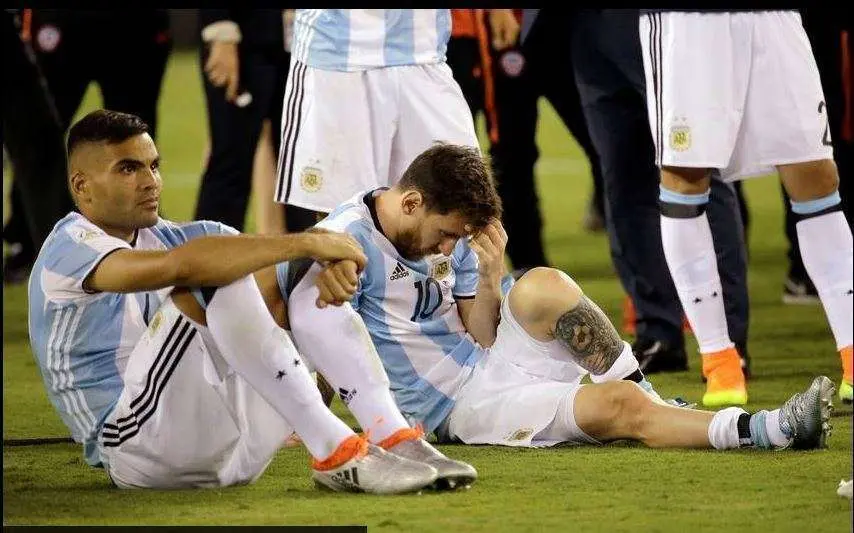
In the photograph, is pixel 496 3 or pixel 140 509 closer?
pixel 496 3

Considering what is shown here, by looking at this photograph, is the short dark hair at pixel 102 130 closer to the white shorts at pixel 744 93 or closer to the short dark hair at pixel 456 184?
the short dark hair at pixel 456 184

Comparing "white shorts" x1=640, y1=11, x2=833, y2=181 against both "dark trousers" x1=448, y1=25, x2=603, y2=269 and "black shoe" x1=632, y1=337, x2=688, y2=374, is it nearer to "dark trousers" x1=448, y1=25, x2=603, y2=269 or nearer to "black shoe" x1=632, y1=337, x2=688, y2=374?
"black shoe" x1=632, y1=337, x2=688, y2=374

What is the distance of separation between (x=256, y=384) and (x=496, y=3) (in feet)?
3.72

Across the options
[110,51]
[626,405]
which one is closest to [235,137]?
[110,51]

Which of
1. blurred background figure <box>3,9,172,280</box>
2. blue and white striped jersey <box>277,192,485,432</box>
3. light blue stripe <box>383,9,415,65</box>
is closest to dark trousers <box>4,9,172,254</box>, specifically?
blurred background figure <box>3,9,172,280</box>

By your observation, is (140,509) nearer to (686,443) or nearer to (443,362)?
(443,362)

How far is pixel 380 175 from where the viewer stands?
19.0ft

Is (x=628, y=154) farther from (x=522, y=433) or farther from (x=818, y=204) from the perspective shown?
(x=522, y=433)

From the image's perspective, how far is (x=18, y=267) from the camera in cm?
911

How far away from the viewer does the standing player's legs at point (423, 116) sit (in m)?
5.75

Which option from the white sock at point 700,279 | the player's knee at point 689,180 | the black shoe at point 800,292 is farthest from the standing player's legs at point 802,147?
the black shoe at point 800,292

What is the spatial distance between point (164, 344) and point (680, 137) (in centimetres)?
222

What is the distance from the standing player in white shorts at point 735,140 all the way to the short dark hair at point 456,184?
1338mm

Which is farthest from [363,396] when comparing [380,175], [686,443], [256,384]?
[380,175]
